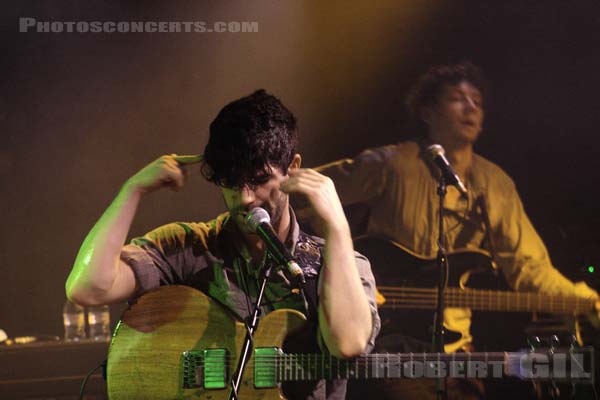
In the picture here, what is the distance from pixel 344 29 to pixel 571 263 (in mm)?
2344

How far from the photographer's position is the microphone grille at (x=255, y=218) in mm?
2195

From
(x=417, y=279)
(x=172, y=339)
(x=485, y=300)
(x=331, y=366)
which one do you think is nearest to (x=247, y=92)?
(x=417, y=279)

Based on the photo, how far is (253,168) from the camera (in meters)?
2.48

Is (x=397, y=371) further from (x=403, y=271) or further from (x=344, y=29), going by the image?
(x=344, y=29)

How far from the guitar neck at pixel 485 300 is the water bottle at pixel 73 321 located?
2.02m

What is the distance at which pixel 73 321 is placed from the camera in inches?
191

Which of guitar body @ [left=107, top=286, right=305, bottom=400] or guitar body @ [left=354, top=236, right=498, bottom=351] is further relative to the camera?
guitar body @ [left=354, top=236, right=498, bottom=351]

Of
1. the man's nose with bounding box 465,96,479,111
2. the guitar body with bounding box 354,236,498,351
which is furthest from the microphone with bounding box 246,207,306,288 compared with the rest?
the man's nose with bounding box 465,96,479,111

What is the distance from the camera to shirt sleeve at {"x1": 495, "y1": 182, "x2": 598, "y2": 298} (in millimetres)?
5141

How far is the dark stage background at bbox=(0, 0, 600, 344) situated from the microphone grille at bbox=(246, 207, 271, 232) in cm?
295

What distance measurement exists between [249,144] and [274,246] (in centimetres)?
50

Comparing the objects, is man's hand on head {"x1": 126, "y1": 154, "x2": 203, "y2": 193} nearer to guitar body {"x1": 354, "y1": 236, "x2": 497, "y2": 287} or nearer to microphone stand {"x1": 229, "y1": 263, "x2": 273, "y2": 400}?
microphone stand {"x1": 229, "y1": 263, "x2": 273, "y2": 400}

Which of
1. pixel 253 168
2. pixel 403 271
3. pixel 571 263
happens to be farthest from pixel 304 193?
pixel 571 263

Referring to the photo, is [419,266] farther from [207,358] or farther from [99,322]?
[207,358]
